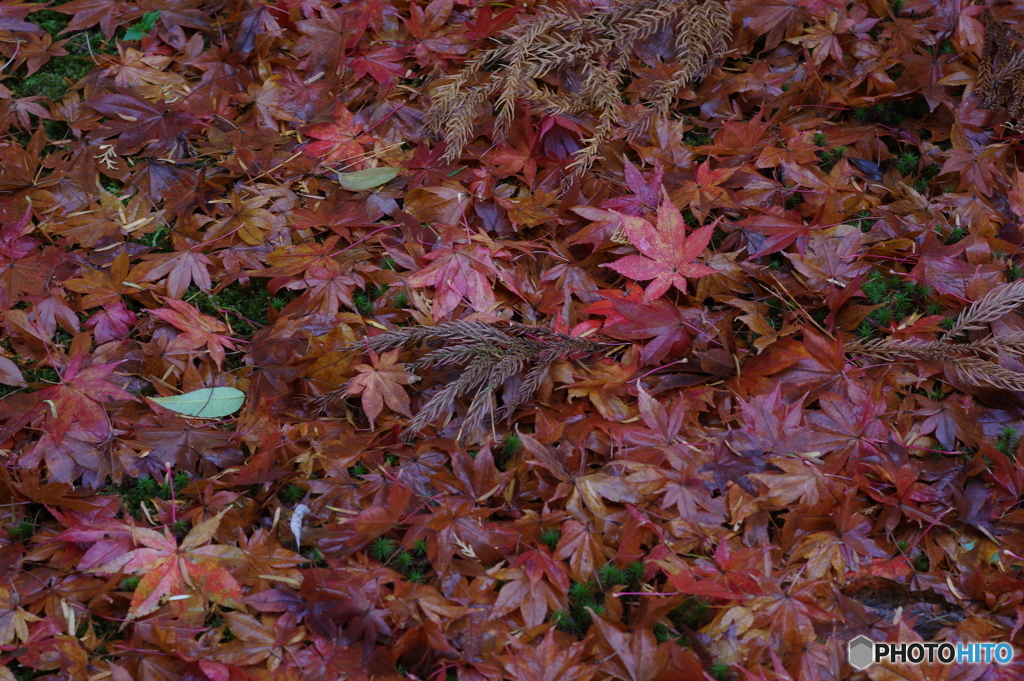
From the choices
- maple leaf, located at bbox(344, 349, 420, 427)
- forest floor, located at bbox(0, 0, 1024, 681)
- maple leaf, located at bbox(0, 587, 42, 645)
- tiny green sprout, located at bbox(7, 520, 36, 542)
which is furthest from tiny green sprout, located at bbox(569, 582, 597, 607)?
tiny green sprout, located at bbox(7, 520, 36, 542)

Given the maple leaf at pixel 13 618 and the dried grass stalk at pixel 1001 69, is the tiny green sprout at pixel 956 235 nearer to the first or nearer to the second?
the dried grass stalk at pixel 1001 69

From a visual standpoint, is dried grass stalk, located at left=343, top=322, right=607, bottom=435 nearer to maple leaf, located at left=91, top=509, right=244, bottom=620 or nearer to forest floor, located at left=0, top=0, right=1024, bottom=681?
forest floor, located at left=0, top=0, right=1024, bottom=681

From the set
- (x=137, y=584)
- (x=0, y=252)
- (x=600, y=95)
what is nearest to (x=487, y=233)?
(x=600, y=95)

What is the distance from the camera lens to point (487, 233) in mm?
1802

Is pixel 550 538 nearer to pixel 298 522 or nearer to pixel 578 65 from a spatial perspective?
pixel 298 522

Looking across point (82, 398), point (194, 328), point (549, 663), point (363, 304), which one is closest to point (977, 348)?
point (549, 663)

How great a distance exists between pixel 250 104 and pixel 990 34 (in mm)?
2108

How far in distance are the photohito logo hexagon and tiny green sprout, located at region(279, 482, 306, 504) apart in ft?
3.69

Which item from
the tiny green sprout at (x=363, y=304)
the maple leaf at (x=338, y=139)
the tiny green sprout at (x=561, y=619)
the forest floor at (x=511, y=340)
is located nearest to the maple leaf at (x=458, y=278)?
the forest floor at (x=511, y=340)

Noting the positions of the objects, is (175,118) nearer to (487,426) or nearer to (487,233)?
(487,233)

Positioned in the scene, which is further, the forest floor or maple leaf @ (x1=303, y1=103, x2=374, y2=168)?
maple leaf @ (x1=303, y1=103, x2=374, y2=168)

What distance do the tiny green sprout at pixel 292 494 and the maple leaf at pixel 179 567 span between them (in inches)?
5.6

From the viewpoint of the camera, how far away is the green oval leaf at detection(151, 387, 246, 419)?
1584mm

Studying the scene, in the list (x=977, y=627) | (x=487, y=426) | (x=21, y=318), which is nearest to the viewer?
Answer: (x=977, y=627)
